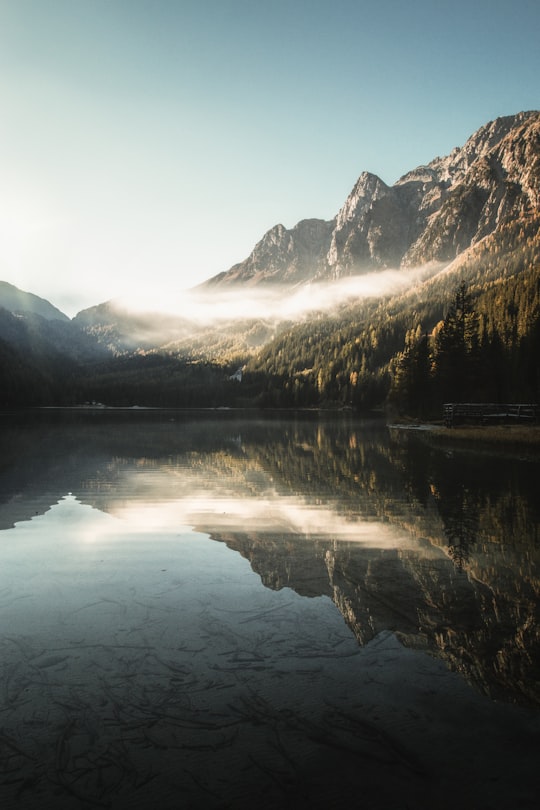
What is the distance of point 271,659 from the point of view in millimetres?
6770

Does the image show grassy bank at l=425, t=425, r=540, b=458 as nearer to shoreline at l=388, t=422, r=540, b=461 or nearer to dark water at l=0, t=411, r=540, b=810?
shoreline at l=388, t=422, r=540, b=461

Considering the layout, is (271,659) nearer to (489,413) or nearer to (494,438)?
(494,438)

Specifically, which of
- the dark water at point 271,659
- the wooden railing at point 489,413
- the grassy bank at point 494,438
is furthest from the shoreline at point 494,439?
the dark water at point 271,659

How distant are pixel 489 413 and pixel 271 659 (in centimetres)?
5730

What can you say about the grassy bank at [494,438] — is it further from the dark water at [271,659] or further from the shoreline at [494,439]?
the dark water at [271,659]

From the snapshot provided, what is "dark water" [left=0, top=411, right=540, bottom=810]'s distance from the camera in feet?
15.1

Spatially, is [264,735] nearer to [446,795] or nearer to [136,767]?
[136,767]

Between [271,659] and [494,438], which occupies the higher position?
[271,659]

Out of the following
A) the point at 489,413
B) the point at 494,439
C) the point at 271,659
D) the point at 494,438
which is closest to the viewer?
the point at 271,659

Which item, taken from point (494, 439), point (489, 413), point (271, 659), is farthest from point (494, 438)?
point (271, 659)

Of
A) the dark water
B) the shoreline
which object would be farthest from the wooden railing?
the dark water

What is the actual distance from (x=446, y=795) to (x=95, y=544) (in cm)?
1100

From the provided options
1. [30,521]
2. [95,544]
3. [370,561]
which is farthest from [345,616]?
[30,521]

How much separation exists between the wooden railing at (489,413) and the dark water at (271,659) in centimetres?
4059
